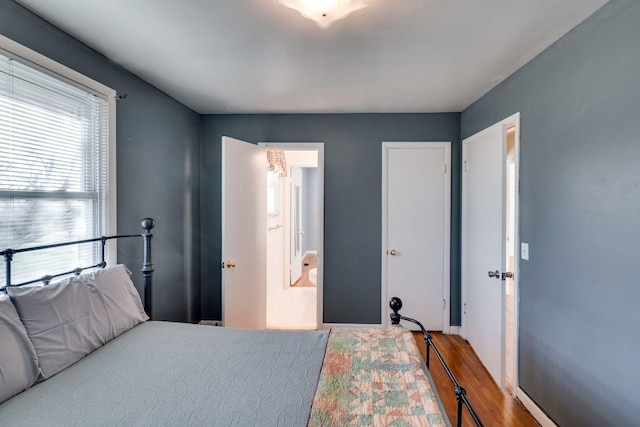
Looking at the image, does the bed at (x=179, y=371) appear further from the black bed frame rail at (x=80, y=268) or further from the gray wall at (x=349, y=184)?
the gray wall at (x=349, y=184)

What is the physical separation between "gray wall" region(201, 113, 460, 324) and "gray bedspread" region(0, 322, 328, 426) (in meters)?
1.69

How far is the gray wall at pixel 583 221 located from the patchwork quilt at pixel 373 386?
944 millimetres

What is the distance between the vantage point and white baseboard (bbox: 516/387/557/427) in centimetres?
186

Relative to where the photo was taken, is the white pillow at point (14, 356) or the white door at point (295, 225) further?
the white door at point (295, 225)

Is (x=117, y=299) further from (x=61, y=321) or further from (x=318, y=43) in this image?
(x=318, y=43)

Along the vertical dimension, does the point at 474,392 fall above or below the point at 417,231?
below

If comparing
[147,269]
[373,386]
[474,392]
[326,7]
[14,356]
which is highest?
[326,7]

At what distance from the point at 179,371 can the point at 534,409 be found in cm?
231

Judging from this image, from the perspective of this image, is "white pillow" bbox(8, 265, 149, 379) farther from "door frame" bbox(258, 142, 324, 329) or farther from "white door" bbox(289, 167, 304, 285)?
"white door" bbox(289, 167, 304, 285)

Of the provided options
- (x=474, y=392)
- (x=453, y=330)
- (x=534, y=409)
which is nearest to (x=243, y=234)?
(x=474, y=392)

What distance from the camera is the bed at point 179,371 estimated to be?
1.04 m

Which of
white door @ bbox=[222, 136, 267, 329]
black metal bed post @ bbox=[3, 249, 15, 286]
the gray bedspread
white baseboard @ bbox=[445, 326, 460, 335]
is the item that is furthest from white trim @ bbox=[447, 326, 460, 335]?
black metal bed post @ bbox=[3, 249, 15, 286]

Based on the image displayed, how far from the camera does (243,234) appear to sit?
2.94 meters

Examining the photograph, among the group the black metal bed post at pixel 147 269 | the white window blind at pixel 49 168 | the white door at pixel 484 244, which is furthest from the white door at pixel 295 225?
the white window blind at pixel 49 168
